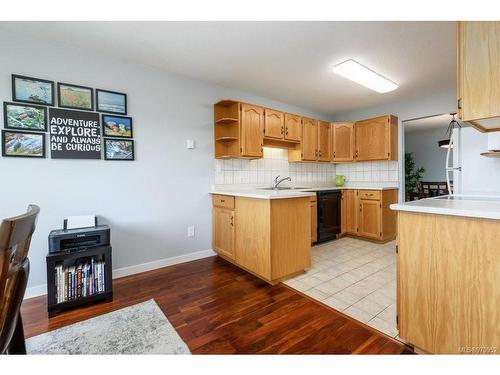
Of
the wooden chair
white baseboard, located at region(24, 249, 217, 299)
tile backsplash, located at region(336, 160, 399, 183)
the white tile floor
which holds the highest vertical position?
tile backsplash, located at region(336, 160, 399, 183)

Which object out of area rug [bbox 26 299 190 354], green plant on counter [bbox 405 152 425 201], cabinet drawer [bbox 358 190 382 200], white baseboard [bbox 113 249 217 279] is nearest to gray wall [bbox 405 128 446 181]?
green plant on counter [bbox 405 152 425 201]

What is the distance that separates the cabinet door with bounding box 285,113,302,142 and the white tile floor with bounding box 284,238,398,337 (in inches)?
67.7

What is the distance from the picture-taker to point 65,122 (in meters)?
2.17

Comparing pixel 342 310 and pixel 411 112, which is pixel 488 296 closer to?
pixel 342 310

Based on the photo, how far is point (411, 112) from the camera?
12.3ft

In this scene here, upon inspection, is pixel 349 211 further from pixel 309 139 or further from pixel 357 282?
pixel 357 282

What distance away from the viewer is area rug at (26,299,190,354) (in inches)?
55.1

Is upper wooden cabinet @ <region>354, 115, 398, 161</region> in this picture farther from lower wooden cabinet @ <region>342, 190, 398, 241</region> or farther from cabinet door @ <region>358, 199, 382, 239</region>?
cabinet door @ <region>358, 199, 382, 239</region>

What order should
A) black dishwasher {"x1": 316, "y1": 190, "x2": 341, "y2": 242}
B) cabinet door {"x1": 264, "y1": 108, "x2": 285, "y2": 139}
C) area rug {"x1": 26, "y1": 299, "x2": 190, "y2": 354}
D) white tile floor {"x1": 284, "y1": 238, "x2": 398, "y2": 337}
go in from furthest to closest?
black dishwasher {"x1": 316, "y1": 190, "x2": 341, "y2": 242}, cabinet door {"x1": 264, "y1": 108, "x2": 285, "y2": 139}, white tile floor {"x1": 284, "y1": 238, "x2": 398, "y2": 337}, area rug {"x1": 26, "y1": 299, "x2": 190, "y2": 354}

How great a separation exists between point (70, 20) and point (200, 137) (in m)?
1.58

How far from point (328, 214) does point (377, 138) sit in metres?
1.53

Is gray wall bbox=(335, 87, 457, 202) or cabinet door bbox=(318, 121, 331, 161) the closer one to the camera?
gray wall bbox=(335, 87, 457, 202)

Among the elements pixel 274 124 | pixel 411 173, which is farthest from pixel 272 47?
pixel 411 173
